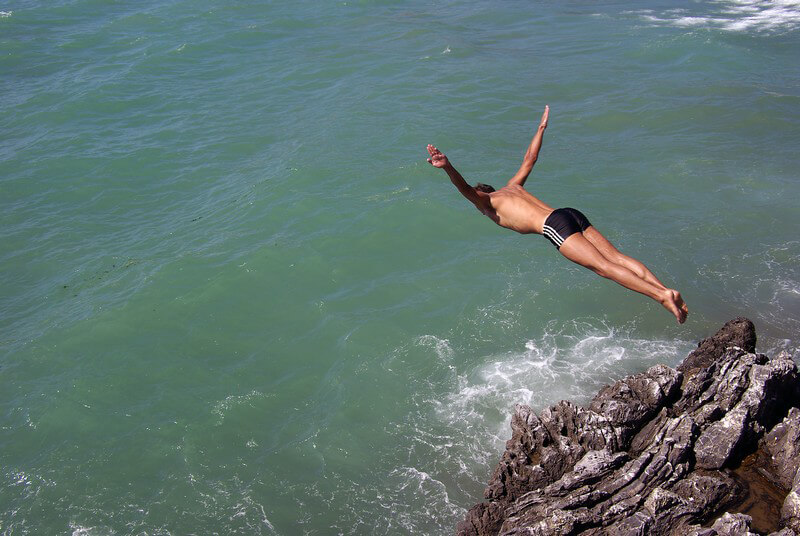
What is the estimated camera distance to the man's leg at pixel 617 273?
30.3 ft

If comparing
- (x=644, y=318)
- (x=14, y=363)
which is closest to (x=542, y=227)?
(x=644, y=318)

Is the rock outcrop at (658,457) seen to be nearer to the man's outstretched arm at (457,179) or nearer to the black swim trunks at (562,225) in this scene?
the black swim trunks at (562,225)

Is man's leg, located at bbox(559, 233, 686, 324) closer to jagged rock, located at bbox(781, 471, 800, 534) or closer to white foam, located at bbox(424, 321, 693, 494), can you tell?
jagged rock, located at bbox(781, 471, 800, 534)

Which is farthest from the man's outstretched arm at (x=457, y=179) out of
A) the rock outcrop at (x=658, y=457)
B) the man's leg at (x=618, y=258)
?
the rock outcrop at (x=658, y=457)

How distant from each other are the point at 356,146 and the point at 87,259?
8.89 m

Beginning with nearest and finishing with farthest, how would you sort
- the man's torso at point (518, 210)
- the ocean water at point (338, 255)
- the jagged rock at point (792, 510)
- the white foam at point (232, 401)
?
the jagged rock at point (792, 510)
the man's torso at point (518, 210)
the ocean water at point (338, 255)
the white foam at point (232, 401)

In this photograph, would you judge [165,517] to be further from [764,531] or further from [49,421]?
[764,531]

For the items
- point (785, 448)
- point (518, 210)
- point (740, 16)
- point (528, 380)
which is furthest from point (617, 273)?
point (740, 16)

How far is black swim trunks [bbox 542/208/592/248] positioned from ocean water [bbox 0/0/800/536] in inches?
167

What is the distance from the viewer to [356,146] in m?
23.3

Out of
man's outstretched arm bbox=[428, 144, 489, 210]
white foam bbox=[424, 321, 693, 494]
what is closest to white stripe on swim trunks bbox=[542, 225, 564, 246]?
man's outstretched arm bbox=[428, 144, 489, 210]

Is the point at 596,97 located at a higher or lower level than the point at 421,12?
lower

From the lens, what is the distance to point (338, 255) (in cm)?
1883

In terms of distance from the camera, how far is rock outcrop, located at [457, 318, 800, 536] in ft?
30.9
